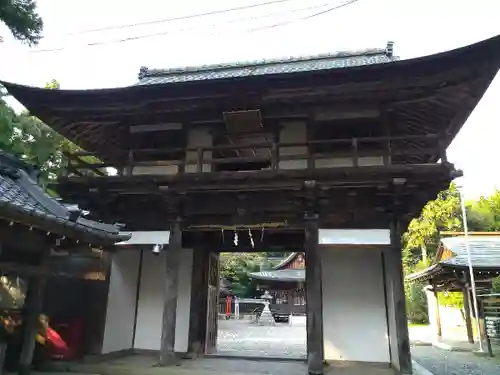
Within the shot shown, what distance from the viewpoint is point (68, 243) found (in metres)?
6.94

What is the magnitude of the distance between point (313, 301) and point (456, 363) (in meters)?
7.13

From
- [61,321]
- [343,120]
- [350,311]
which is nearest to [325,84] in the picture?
[343,120]

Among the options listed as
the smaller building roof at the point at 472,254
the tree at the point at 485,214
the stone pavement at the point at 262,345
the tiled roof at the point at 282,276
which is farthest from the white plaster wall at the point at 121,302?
the tree at the point at 485,214

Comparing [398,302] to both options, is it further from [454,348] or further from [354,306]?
[454,348]

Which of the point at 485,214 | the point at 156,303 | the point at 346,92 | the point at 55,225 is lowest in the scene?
the point at 156,303

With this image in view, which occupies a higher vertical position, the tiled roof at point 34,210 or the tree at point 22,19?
the tree at point 22,19

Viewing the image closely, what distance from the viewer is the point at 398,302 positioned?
24.2 feet

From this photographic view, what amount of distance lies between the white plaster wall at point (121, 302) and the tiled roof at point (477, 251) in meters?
11.5

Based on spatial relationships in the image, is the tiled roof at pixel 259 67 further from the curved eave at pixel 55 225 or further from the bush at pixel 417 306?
the bush at pixel 417 306

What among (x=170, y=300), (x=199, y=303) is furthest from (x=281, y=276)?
(x=170, y=300)

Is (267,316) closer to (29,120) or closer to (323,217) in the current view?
(29,120)

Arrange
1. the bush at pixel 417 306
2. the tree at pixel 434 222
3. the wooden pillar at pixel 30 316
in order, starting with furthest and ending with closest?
the tree at pixel 434 222
the bush at pixel 417 306
the wooden pillar at pixel 30 316

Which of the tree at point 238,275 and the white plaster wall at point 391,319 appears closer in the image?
the white plaster wall at point 391,319

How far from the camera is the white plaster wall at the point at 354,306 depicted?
8375 mm
